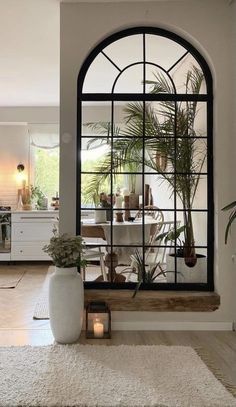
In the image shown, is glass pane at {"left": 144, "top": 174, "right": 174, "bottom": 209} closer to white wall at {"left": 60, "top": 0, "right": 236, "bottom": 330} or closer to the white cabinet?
white wall at {"left": 60, "top": 0, "right": 236, "bottom": 330}

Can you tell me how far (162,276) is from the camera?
3.39 m

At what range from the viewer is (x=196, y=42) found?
3.30 metres

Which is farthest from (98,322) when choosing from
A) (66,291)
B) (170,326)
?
(170,326)

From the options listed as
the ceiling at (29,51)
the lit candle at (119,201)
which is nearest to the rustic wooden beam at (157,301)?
the lit candle at (119,201)

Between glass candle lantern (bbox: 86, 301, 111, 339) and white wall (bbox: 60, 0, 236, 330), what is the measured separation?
19 cm

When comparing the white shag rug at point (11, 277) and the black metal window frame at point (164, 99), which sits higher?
the black metal window frame at point (164, 99)

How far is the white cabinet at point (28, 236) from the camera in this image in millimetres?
6215

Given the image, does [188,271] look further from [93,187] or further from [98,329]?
[93,187]

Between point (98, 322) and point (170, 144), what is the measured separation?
1681 millimetres

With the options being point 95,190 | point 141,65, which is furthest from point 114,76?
point 95,190

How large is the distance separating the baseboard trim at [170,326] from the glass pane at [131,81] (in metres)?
2.06

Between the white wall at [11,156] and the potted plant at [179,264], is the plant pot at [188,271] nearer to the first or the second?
the potted plant at [179,264]

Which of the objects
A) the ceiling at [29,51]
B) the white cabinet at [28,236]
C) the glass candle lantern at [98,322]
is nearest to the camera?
the glass candle lantern at [98,322]

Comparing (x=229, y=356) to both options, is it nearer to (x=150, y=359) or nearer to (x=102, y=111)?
(x=150, y=359)
